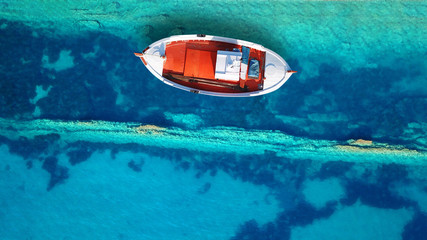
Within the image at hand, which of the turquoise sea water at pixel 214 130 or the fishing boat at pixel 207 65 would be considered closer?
the fishing boat at pixel 207 65

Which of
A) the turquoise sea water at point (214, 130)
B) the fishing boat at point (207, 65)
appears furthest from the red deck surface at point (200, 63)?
the turquoise sea water at point (214, 130)

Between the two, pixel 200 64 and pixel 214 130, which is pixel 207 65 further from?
pixel 214 130

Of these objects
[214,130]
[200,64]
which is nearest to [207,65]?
[200,64]

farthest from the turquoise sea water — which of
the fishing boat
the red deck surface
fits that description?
the red deck surface

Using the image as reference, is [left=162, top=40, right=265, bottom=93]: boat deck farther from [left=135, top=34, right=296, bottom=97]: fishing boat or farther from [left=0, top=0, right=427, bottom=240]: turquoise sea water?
[left=0, top=0, right=427, bottom=240]: turquoise sea water

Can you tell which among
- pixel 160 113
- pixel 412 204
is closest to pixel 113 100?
pixel 160 113

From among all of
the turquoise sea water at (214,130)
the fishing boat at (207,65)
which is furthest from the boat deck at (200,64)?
the turquoise sea water at (214,130)

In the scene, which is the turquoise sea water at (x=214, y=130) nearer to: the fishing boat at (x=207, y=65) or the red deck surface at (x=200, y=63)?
the fishing boat at (x=207, y=65)
